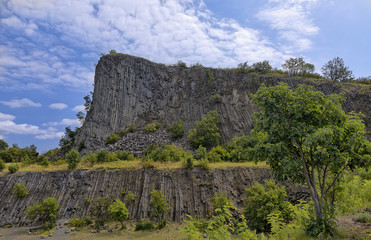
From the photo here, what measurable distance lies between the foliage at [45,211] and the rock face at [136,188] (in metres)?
0.93

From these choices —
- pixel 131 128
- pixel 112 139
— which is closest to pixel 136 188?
pixel 112 139

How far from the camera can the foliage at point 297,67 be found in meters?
48.9

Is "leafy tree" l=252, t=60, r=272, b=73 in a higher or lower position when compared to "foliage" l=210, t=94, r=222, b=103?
higher

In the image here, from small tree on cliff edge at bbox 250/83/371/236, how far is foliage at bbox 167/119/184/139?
29.5 m

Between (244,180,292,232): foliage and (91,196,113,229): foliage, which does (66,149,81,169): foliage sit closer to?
(91,196,113,229): foliage

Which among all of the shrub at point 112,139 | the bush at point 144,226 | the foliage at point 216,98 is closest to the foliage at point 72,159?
the bush at point 144,226

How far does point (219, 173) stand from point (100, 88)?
95.8 ft

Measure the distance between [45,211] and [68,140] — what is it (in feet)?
75.4

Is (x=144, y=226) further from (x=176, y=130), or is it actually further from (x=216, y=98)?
(x=216, y=98)

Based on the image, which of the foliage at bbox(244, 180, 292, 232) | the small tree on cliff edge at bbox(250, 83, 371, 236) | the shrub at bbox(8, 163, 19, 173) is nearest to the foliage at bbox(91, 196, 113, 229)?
the shrub at bbox(8, 163, 19, 173)

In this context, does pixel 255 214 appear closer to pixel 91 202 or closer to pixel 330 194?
pixel 330 194

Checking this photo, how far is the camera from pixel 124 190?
2291 centimetres

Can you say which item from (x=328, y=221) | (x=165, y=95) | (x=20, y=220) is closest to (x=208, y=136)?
(x=165, y=95)

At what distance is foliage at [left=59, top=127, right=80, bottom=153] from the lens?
3959cm
